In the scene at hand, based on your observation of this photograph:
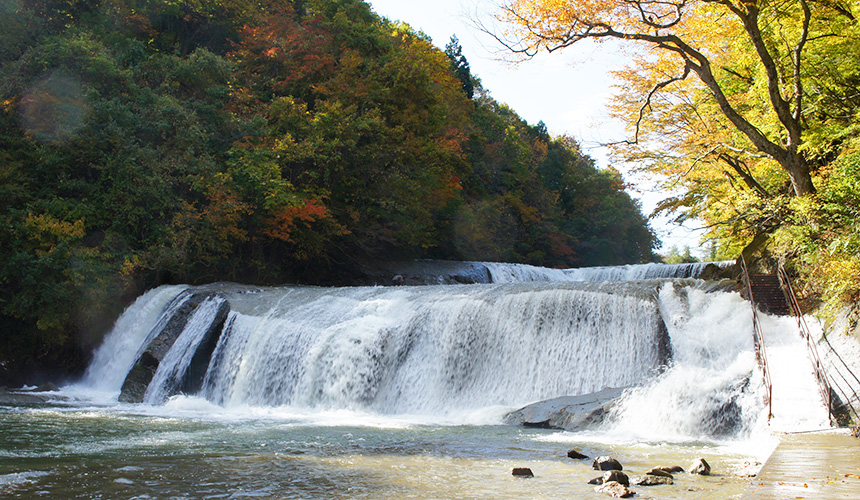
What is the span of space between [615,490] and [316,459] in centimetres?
303

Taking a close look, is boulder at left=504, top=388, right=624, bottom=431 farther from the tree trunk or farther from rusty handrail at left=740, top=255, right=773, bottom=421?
the tree trunk

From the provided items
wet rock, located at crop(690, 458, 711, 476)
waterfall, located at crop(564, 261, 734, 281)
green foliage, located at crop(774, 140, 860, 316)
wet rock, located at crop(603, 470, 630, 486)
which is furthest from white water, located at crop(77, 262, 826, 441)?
waterfall, located at crop(564, 261, 734, 281)

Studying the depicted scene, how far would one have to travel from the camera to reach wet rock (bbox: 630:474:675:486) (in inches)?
190

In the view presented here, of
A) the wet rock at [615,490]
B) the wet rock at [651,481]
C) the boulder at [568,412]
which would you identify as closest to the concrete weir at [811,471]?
the wet rock at [651,481]

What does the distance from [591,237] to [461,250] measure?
16.5 meters

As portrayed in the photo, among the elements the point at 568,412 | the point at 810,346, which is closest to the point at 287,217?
the point at 568,412

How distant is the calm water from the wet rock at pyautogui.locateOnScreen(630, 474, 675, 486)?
0.07 m

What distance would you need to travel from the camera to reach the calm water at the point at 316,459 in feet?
16.0

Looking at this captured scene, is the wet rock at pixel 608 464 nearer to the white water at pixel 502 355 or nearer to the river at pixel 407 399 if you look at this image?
the river at pixel 407 399

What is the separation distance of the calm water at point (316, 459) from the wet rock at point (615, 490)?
90 millimetres

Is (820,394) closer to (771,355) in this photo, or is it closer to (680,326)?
(771,355)

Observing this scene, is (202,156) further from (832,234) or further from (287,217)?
(832,234)

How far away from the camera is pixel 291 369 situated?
11875 millimetres

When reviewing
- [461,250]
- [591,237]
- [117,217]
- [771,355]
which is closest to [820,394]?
[771,355]
